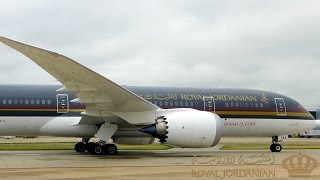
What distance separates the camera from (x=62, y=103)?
19953mm

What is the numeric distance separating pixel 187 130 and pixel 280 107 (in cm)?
800

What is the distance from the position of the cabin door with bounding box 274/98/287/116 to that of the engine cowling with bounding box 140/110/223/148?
6.89m

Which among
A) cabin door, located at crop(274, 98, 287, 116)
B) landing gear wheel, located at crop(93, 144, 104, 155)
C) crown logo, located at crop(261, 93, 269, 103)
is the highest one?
crown logo, located at crop(261, 93, 269, 103)

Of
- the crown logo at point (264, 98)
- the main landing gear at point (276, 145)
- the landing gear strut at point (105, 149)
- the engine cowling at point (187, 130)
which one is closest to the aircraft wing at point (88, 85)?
the engine cowling at point (187, 130)

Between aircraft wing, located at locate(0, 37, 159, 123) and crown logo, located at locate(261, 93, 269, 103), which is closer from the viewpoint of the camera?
aircraft wing, located at locate(0, 37, 159, 123)

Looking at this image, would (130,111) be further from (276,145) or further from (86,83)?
(276,145)

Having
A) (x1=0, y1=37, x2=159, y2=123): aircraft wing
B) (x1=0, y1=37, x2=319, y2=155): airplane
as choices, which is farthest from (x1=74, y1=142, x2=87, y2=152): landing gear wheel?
(x1=0, y1=37, x2=159, y2=123): aircraft wing

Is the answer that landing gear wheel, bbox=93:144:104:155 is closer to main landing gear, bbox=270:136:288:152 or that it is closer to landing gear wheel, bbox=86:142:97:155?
landing gear wheel, bbox=86:142:97:155

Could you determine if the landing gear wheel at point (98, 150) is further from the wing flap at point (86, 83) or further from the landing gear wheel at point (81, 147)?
the landing gear wheel at point (81, 147)

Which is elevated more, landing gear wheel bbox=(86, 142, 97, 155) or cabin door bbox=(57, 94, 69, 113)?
cabin door bbox=(57, 94, 69, 113)

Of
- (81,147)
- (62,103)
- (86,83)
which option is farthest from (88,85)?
(81,147)

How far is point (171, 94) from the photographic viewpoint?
70.2ft

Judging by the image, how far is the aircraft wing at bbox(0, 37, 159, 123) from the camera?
14.4m

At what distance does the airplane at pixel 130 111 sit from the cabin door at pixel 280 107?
0.02 metres
